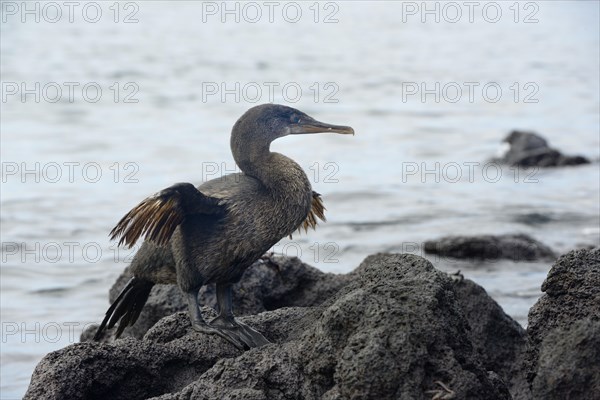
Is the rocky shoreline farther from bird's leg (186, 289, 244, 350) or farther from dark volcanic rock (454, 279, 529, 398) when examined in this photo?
dark volcanic rock (454, 279, 529, 398)

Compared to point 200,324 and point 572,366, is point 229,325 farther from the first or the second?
point 572,366

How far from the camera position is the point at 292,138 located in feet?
53.9

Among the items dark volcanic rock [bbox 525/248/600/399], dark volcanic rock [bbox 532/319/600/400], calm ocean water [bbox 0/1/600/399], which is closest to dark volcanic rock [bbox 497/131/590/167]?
calm ocean water [bbox 0/1/600/399]

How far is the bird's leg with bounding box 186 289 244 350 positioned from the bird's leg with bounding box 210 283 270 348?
0.03 m

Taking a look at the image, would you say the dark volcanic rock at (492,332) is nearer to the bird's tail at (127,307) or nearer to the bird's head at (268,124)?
the bird's head at (268,124)

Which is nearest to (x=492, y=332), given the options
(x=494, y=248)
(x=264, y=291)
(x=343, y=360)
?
(x=264, y=291)

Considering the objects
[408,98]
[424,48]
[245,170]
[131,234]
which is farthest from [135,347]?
[424,48]

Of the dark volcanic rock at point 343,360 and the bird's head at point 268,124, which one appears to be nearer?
the dark volcanic rock at point 343,360

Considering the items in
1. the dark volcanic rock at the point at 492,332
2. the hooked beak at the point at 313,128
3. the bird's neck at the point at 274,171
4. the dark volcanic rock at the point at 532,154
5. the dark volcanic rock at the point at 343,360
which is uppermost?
the hooked beak at the point at 313,128

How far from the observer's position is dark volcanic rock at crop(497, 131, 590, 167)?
47.4 feet

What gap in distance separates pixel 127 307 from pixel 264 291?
88cm

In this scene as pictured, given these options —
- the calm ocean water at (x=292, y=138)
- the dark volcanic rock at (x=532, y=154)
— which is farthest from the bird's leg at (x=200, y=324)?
the dark volcanic rock at (x=532, y=154)

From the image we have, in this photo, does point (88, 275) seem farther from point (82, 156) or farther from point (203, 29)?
point (203, 29)

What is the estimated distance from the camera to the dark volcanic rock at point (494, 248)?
9.45 metres
